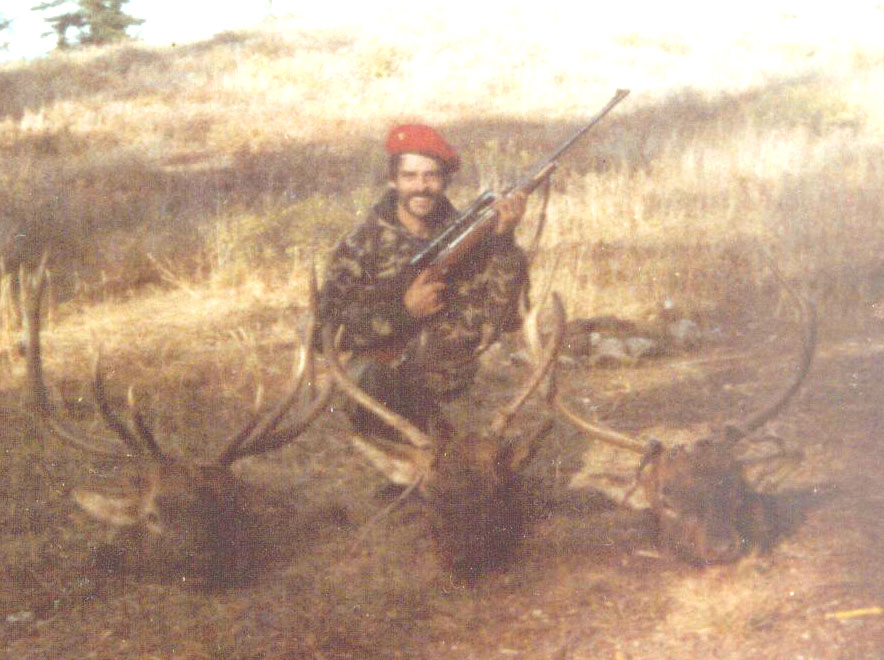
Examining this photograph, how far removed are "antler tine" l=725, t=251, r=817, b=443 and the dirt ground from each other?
16.4 inches

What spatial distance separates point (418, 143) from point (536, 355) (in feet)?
3.16

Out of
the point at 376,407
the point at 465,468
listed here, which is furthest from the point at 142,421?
the point at 465,468

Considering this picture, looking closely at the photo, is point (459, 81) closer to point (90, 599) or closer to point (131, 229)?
point (131, 229)

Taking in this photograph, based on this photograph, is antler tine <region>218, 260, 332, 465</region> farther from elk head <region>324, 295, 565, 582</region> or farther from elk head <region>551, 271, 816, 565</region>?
elk head <region>551, 271, 816, 565</region>

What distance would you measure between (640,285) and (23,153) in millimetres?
4231

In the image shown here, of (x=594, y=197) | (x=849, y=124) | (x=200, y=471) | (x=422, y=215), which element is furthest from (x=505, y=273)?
(x=849, y=124)

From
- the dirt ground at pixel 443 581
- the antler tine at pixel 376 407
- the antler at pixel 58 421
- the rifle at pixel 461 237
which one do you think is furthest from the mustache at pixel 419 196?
the antler at pixel 58 421

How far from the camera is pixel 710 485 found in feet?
10.9

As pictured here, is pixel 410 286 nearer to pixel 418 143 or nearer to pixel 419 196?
pixel 419 196

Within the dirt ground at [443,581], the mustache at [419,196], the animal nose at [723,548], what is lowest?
the dirt ground at [443,581]

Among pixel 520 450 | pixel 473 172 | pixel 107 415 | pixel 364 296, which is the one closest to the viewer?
pixel 107 415

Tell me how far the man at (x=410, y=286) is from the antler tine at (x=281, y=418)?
0.50 metres

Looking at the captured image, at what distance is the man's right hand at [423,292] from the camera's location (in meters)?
3.97

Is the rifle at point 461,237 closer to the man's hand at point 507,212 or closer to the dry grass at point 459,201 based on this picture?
the man's hand at point 507,212
